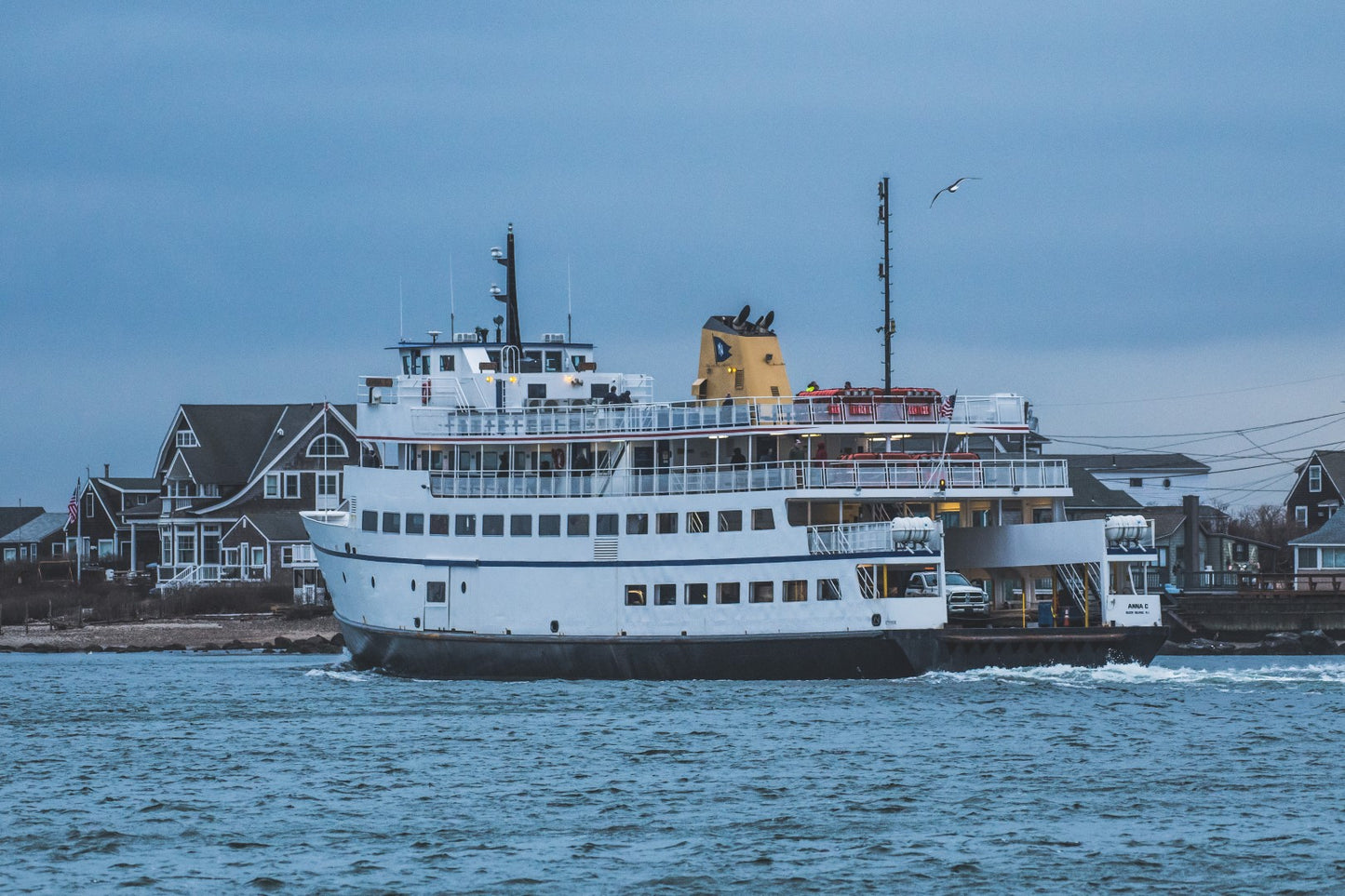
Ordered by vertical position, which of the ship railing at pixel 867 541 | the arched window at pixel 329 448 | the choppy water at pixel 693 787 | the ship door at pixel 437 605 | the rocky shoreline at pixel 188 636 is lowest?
the choppy water at pixel 693 787

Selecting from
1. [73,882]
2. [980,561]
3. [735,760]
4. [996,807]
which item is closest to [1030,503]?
[980,561]

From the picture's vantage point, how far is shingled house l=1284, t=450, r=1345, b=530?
90.2 m

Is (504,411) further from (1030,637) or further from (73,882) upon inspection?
(73,882)

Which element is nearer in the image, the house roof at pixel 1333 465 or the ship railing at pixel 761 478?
the ship railing at pixel 761 478

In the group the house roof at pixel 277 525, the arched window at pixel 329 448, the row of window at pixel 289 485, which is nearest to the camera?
the house roof at pixel 277 525

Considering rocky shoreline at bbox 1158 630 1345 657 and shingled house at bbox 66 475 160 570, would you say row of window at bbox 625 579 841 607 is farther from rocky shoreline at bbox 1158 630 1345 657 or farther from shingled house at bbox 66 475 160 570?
shingled house at bbox 66 475 160 570

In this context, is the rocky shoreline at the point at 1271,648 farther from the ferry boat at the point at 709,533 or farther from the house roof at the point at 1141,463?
the house roof at the point at 1141,463

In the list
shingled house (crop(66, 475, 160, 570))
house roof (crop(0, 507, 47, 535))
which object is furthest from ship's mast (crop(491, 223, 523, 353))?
house roof (crop(0, 507, 47, 535))

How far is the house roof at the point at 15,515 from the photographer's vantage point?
111125 millimetres

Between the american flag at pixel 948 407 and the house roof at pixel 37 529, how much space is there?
69.6 meters

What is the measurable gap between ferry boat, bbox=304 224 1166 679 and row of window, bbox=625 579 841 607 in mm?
52

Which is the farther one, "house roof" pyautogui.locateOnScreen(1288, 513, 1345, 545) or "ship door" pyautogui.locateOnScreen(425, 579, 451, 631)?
"house roof" pyautogui.locateOnScreen(1288, 513, 1345, 545)

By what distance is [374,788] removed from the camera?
29516mm

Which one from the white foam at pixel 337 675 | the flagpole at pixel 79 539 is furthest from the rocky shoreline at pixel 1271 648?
the flagpole at pixel 79 539
